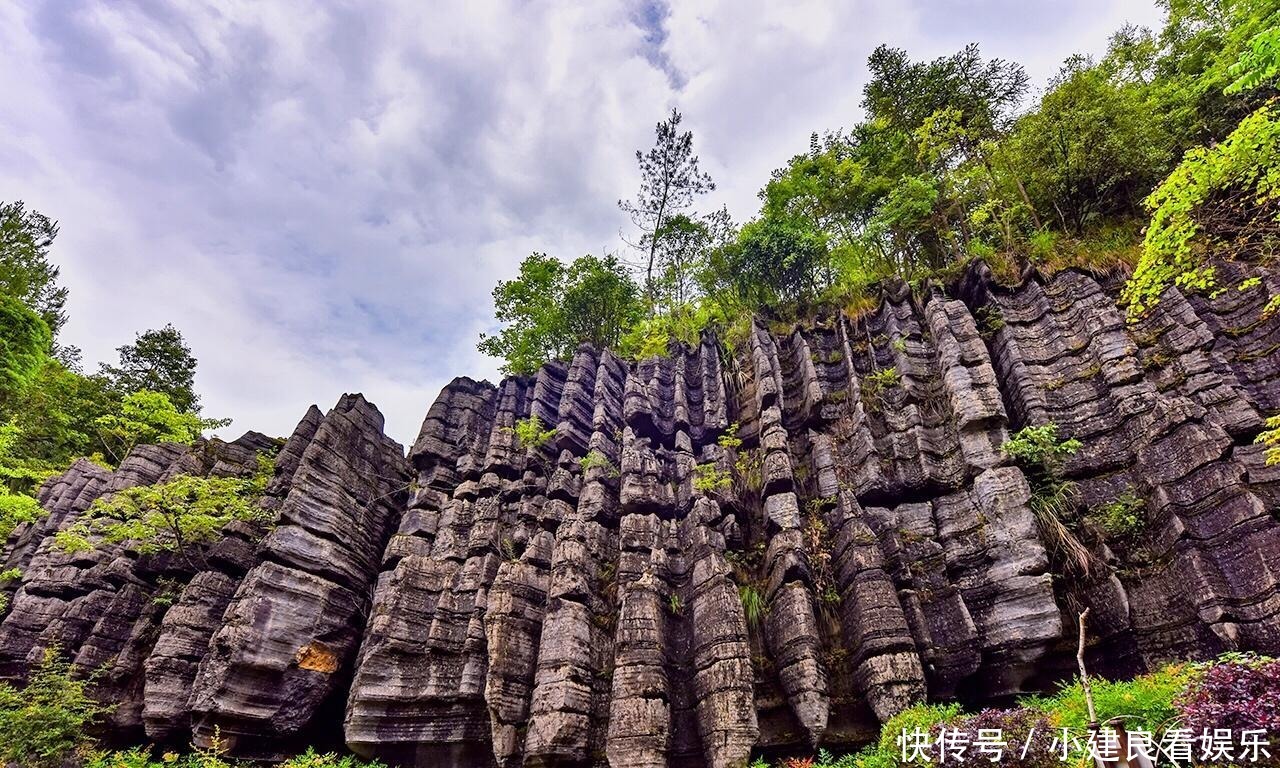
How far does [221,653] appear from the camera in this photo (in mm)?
9703

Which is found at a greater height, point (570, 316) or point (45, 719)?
point (570, 316)

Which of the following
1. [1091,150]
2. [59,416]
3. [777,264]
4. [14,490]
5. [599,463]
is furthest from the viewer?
[59,416]

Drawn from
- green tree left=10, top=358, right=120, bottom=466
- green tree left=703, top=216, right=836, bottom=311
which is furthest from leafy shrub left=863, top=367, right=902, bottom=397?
green tree left=10, top=358, right=120, bottom=466

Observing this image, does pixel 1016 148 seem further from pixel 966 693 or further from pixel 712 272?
pixel 966 693

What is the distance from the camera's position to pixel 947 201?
53.8 ft

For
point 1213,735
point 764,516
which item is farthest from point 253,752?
point 1213,735

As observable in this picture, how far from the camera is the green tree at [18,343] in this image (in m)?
15.0

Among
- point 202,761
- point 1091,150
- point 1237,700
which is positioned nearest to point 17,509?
point 202,761

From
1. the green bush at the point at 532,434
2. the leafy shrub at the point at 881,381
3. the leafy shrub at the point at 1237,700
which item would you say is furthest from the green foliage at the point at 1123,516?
the green bush at the point at 532,434

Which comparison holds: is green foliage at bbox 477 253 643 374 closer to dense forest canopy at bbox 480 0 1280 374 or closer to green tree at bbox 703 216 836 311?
dense forest canopy at bbox 480 0 1280 374

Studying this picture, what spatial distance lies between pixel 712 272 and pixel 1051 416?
10972mm

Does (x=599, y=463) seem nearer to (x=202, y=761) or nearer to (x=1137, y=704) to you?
(x=202, y=761)

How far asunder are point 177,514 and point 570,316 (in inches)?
470

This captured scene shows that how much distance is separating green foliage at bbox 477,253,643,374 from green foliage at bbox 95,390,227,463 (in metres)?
12.2
